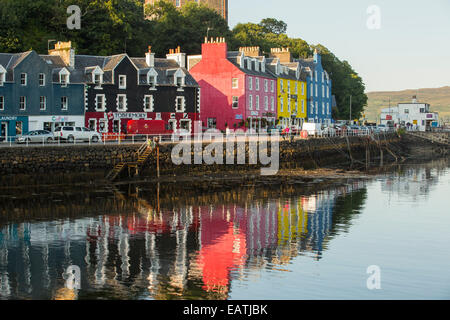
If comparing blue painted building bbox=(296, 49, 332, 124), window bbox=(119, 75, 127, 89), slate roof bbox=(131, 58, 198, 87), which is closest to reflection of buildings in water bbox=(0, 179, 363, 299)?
window bbox=(119, 75, 127, 89)

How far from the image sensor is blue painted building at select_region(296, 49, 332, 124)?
96.1 meters

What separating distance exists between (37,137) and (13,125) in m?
7.31

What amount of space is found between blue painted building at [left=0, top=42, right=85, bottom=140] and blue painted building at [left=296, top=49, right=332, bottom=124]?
46434 mm

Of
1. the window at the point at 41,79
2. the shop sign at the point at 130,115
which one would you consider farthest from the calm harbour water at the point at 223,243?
the shop sign at the point at 130,115

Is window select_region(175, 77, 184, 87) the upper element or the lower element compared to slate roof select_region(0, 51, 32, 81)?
lower

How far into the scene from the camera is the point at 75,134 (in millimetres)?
50562

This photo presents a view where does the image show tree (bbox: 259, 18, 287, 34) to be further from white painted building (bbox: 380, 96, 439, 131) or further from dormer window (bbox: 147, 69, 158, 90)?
dormer window (bbox: 147, 69, 158, 90)

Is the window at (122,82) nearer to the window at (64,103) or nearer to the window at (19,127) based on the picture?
the window at (64,103)

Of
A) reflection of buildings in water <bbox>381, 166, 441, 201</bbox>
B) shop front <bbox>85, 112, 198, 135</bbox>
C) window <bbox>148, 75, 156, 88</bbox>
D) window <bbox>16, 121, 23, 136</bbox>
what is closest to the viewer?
reflection of buildings in water <bbox>381, 166, 441, 201</bbox>

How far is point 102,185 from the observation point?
45000 mm

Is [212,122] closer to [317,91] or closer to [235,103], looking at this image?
[235,103]
